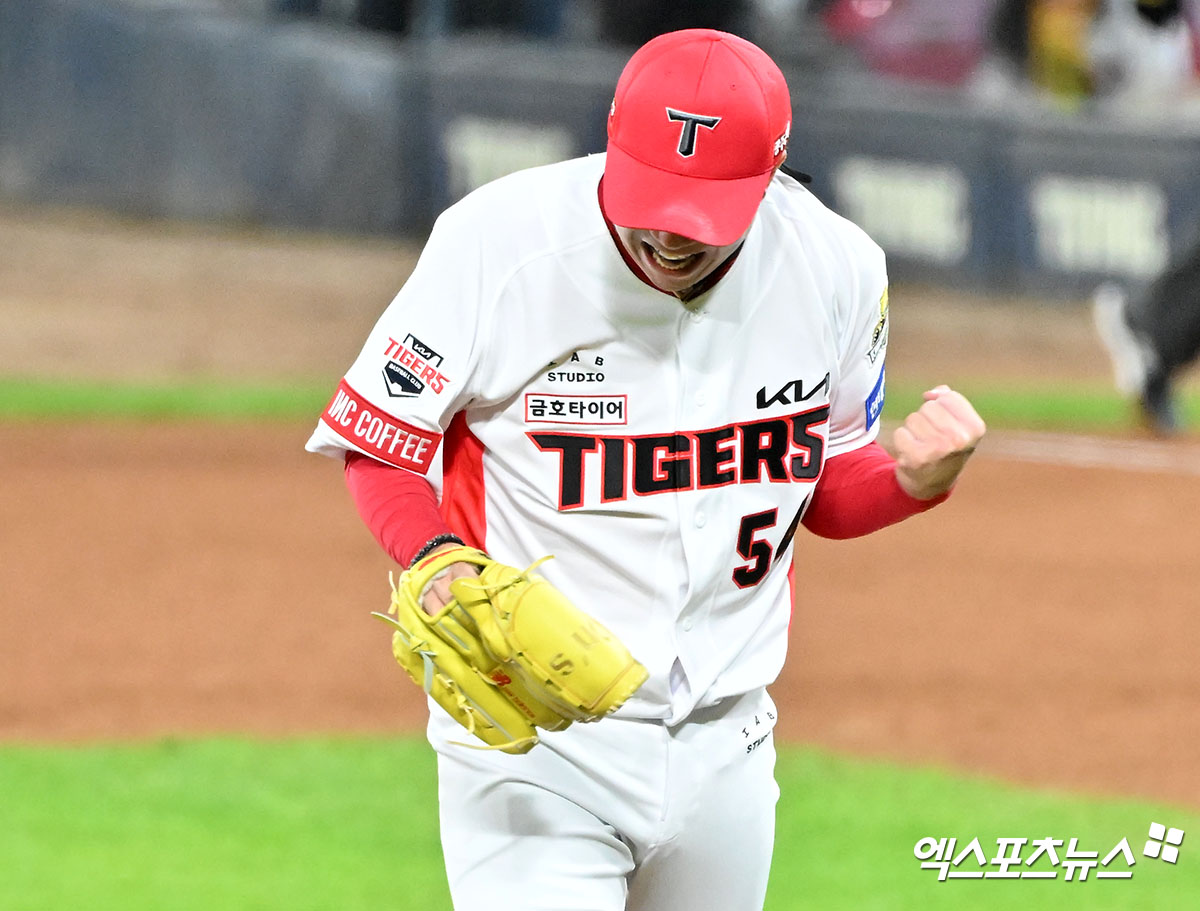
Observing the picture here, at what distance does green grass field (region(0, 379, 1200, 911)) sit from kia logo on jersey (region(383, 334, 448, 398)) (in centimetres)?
243

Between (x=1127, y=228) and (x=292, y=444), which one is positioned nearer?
(x=292, y=444)

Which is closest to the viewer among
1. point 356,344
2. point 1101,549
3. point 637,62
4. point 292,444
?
point 637,62

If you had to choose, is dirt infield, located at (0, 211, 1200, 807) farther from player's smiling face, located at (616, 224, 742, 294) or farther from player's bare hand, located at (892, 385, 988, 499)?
player's smiling face, located at (616, 224, 742, 294)

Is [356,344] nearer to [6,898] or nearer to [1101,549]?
[1101,549]

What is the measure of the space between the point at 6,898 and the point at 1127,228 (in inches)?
440

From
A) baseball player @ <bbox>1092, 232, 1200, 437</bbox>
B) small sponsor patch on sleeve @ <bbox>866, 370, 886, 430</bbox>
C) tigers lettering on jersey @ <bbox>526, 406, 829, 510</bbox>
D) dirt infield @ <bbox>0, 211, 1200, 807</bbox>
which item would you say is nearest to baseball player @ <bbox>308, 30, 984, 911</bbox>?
tigers lettering on jersey @ <bbox>526, 406, 829, 510</bbox>

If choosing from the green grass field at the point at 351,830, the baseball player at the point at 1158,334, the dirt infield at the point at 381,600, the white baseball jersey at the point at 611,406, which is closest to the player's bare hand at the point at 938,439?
the white baseball jersey at the point at 611,406

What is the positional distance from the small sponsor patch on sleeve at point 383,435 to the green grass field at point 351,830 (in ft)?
7.71

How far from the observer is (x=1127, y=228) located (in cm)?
1396

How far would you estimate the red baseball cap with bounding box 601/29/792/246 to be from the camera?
2.46 metres

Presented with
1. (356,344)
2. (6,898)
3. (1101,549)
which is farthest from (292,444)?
(6,898)

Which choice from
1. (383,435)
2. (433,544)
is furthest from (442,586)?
(383,435)

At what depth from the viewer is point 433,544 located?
256cm

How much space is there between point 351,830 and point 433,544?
289 cm
